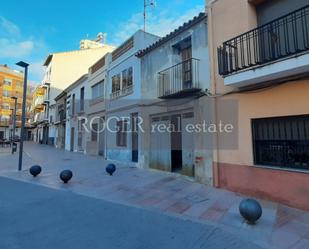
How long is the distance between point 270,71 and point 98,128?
1352 centimetres

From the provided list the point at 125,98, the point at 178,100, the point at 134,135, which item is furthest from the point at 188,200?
the point at 125,98

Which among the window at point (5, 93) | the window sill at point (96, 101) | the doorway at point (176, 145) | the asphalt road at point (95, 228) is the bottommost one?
the asphalt road at point (95, 228)

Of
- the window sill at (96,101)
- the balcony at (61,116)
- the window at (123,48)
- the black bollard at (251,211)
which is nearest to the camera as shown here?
the black bollard at (251,211)

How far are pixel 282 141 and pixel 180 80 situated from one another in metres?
4.41

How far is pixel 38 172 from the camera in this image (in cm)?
916

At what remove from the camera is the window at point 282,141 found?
552 cm

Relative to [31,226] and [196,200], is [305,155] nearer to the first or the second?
[196,200]

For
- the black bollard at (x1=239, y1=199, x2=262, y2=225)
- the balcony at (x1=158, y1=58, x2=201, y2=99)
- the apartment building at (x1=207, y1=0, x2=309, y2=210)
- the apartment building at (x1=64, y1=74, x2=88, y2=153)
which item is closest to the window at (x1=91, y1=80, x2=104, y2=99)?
the apartment building at (x1=64, y1=74, x2=88, y2=153)

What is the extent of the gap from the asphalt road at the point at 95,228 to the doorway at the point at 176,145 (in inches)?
174

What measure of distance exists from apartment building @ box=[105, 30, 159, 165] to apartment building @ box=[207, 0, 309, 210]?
5.31 m

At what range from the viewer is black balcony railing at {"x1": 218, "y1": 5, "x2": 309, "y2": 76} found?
5.59 m

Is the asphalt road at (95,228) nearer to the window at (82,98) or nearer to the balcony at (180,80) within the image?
the balcony at (180,80)

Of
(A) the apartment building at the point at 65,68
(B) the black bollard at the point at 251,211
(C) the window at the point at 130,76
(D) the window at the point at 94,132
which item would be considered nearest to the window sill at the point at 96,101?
(D) the window at the point at 94,132

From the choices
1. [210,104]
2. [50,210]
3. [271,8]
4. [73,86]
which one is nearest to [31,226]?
[50,210]
